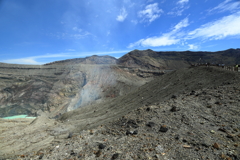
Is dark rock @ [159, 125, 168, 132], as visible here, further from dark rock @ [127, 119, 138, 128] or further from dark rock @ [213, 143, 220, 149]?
dark rock @ [213, 143, 220, 149]

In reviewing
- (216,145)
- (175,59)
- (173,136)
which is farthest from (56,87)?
(175,59)

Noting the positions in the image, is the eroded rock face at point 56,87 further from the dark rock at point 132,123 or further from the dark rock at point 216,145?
the dark rock at point 216,145

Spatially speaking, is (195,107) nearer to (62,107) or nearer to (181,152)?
(181,152)

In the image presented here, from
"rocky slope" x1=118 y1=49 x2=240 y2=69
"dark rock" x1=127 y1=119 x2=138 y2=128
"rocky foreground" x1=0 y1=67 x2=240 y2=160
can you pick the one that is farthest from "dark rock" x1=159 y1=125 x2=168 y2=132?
"rocky slope" x1=118 y1=49 x2=240 y2=69

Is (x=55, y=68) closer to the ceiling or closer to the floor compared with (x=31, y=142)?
closer to the ceiling

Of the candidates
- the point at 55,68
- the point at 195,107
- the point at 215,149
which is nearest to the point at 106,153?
the point at 215,149

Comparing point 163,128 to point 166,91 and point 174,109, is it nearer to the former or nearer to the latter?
point 174,109
